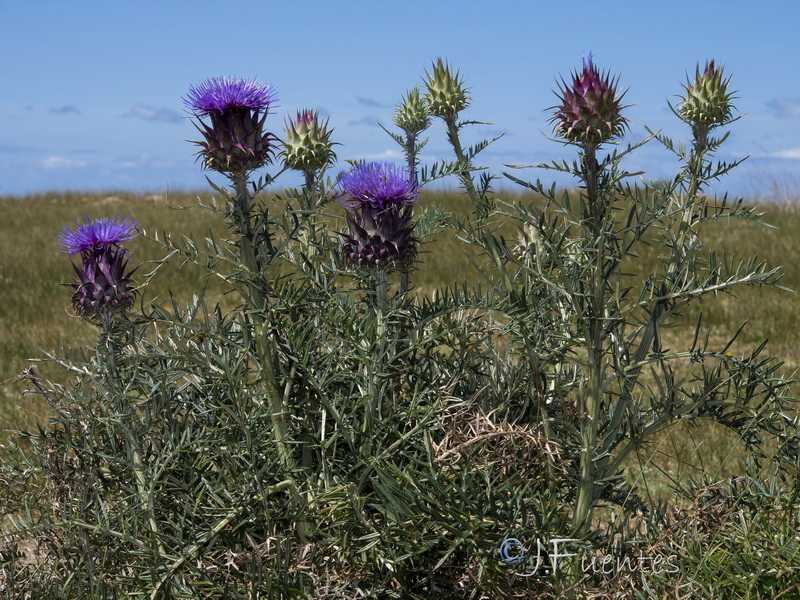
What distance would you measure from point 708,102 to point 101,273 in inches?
83.8

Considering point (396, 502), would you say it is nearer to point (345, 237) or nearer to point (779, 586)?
point (345, 237)

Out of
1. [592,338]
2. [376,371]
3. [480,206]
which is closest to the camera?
[376,371]

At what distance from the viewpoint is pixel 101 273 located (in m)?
2.75

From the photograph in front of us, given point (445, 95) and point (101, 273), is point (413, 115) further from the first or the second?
point (101, 273)

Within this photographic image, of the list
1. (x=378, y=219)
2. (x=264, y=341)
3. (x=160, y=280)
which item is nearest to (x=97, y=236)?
(x=264, y=341)

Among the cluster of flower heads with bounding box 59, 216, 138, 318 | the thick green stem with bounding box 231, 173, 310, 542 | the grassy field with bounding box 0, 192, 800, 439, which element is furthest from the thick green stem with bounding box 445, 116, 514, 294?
the grassy field with bounding box 0, 192, 800, 439

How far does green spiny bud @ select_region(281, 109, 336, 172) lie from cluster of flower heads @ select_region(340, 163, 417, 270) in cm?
53

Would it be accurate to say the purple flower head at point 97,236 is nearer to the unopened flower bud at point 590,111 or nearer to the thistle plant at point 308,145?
the thistle plant at point 308,145

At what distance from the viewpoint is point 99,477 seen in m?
2.87

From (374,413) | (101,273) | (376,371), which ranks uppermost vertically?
(101,273)

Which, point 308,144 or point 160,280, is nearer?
point 308,144

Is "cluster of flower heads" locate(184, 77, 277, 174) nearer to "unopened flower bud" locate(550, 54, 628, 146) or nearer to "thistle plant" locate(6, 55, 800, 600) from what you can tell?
"thistle plant" locate(6, 55, 800, 600)

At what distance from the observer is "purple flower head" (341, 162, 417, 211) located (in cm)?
261

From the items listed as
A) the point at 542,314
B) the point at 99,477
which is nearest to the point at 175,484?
the point at 99,477
